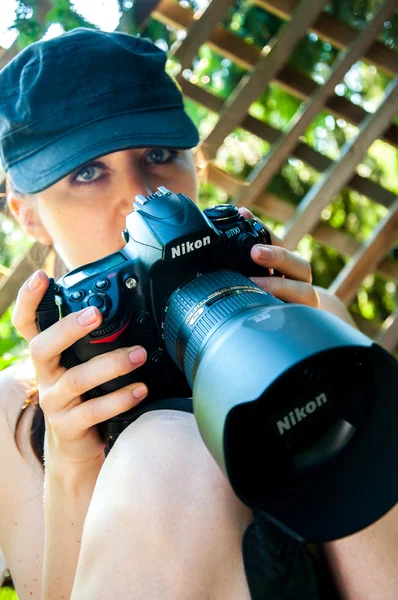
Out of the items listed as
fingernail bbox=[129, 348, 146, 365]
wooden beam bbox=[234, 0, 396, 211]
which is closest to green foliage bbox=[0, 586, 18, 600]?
fingernail bbox=[129, 348, 146, 365]

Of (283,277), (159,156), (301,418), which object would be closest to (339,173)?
(159,156)

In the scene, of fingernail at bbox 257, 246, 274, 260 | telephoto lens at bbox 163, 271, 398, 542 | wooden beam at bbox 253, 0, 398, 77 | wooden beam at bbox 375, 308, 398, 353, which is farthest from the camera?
wooden beam at bbox 375, 308, 398, 353

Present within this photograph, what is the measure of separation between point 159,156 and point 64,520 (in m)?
0.47

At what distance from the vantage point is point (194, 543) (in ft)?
1.55

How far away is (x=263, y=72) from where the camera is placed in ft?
4.09

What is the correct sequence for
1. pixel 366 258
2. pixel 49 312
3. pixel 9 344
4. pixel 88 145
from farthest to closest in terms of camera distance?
pixel 366 258 → pixel 9 344 → pixel 88 145 → pixel 49 312

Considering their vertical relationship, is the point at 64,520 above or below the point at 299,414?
below

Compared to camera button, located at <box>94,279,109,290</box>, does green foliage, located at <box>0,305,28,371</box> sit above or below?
below

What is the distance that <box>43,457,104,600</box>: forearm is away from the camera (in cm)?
63

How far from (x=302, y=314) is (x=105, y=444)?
326 millimetres

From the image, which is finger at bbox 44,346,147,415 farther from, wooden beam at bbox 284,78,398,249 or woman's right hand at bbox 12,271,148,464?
wooden beam at bbox 284,78,398,249

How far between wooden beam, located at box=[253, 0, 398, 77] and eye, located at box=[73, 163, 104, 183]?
0.65 meters

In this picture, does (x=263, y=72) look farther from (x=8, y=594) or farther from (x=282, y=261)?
(x=8, y=594)

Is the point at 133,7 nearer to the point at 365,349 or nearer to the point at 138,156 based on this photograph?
the point at 138,156
